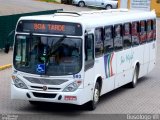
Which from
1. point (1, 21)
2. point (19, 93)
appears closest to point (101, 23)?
point (19, 93)

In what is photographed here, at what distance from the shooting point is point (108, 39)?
17.5 m

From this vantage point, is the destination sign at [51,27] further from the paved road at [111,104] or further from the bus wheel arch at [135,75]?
the bus wheel arch at [135,75]

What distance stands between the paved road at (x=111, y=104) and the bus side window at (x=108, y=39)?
157 centimetres

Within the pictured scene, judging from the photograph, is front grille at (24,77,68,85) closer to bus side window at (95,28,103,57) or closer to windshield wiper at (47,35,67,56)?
windshield wiper at (47,35,67,56)

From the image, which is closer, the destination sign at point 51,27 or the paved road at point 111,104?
the destination sign at point 51,27

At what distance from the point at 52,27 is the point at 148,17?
8134mm

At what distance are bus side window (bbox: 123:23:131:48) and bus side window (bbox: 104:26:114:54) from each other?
151 cm

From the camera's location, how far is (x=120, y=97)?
60.7 ft

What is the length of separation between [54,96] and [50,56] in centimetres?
104

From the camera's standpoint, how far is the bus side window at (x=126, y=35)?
19.2 meters

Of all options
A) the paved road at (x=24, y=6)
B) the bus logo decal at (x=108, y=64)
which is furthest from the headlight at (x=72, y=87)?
the paved road at (x=24, y=6)

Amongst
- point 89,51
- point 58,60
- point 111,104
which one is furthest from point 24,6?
point 58,60

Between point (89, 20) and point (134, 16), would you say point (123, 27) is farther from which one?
point (89, 20)

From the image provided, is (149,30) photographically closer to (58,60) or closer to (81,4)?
(58,60)
